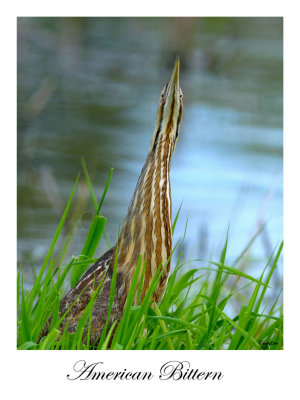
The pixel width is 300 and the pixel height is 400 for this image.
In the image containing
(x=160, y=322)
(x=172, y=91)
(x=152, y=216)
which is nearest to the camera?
(x=160, y=322)

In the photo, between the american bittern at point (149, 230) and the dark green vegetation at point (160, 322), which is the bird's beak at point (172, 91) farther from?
the dark green vegetation at point (160, 322)

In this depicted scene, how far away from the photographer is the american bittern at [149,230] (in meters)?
2.59

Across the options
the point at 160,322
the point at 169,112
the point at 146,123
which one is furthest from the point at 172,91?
the point at 146,123

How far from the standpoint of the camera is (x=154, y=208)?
273 centimetres

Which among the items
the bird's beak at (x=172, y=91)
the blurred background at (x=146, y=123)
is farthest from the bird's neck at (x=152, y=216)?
the blurred background at (x=146, y=123)

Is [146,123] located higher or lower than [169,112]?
higher

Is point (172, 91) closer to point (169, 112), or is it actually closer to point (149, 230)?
point (169, 112)

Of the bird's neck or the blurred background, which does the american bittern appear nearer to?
the bird's neck

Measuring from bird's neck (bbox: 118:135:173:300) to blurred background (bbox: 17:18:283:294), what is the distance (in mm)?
1590

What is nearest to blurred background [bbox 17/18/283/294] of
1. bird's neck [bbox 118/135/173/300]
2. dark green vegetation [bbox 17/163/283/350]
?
bird's neck [bbox 118/135/173/300]

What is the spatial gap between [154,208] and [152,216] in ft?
0.11
